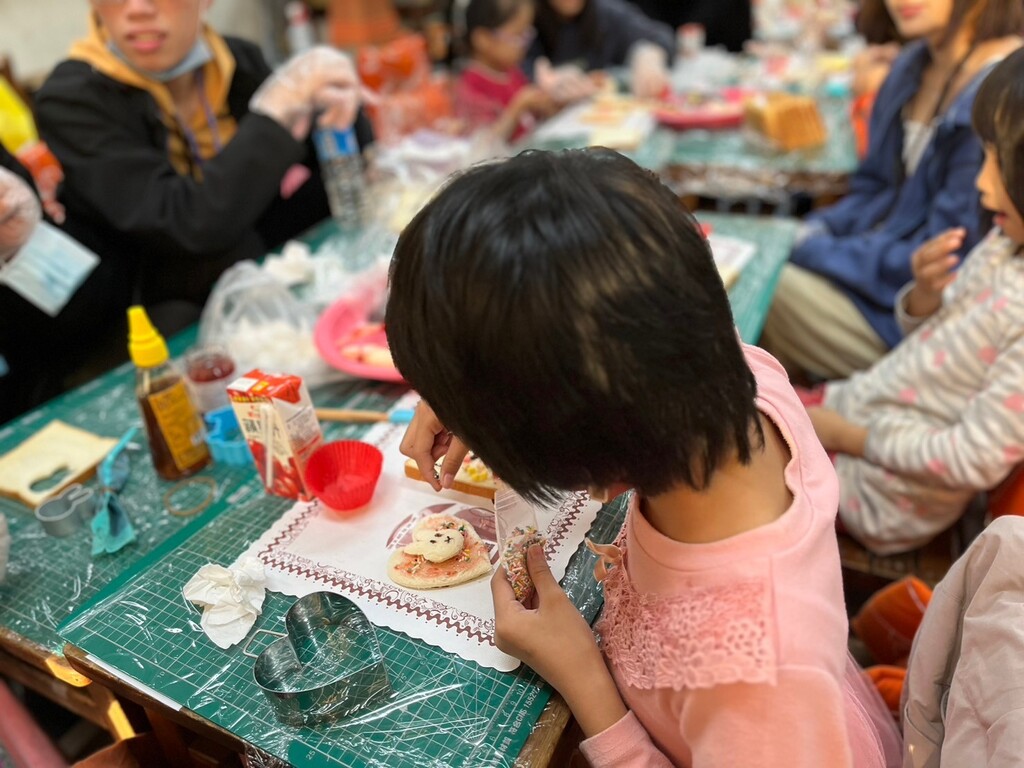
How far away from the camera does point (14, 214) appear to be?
1.30 m

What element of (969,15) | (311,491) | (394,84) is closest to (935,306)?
(969,15)

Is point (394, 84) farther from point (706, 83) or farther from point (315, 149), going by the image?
point (706, 83)

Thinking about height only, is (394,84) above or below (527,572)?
above

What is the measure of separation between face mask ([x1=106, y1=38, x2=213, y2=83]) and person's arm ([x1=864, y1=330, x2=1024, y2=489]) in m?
1.73

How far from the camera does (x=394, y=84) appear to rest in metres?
2.91

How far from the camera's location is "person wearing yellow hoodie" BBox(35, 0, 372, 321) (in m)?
1.59

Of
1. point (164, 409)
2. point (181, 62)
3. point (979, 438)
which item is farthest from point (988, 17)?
point (164, 409)

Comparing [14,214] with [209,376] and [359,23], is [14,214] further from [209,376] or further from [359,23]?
[359,23]

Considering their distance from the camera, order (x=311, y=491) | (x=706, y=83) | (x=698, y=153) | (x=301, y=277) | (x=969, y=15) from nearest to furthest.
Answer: (x=311, y=491)
(x=301, y=277)
(x=969, y=15)
(x=698, y=153)
(x=706, y=83)

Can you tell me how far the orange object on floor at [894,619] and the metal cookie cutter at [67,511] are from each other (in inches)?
51.3

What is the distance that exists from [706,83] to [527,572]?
2.88 meters

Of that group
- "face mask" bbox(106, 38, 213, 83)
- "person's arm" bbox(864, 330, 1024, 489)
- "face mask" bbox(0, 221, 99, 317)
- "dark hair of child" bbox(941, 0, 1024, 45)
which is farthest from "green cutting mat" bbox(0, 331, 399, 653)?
"dark hair of child" bbox(941, 0, 1024, 45)

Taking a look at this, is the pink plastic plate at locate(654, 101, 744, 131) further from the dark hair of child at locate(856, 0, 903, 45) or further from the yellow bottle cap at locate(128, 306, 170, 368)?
the yellow bottle cap at locate(128, 306, 170, 368)

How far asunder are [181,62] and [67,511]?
114 cm
